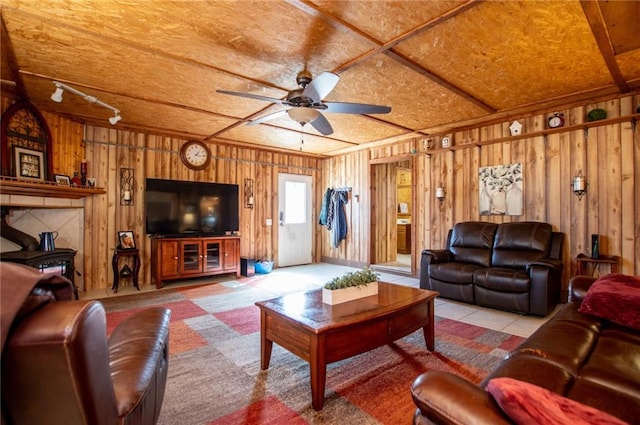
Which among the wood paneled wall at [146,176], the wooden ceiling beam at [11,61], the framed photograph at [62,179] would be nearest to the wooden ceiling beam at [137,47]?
the wooden ceiling beam at [11,61]

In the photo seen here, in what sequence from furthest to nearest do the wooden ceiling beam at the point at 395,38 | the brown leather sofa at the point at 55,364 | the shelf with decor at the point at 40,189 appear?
the shelf with decor at the point at 40,189
the wooden ceiling beam at the point at 395,38
the brown leather sofa at the point at 55,364

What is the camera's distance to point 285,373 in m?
2.32

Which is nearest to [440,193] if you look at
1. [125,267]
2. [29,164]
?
[125,267]

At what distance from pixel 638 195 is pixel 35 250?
732 cm

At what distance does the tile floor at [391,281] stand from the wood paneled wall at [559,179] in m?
1.16

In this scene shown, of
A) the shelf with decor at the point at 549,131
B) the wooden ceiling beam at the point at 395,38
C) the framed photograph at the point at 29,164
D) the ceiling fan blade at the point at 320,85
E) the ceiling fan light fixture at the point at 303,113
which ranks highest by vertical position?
the wooden ceiling beam at the point at 395,38

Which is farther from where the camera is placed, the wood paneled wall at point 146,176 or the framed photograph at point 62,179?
the wood paneled wall at point 146,176

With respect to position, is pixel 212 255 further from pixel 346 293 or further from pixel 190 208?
pixel 346 293

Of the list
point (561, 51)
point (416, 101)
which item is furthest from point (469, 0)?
point (416, 101)

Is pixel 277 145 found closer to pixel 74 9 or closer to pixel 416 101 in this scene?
pixel 416 101

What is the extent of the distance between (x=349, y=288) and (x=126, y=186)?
14.8 feet

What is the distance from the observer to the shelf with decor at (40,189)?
3.32m

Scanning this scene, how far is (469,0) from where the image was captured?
82.2 inches

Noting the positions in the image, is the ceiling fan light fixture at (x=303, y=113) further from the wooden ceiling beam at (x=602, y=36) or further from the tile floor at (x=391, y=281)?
the tile floor at (x=391, y=281)
